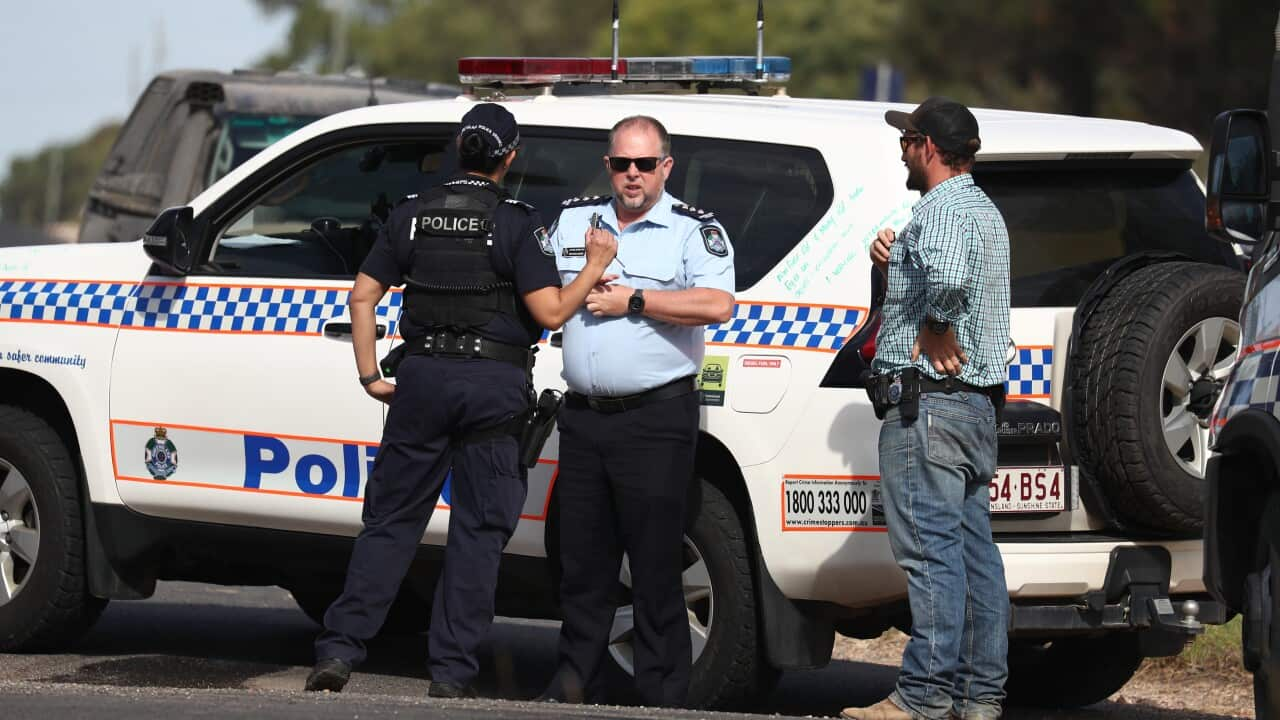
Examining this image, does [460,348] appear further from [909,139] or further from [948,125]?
[948,125]

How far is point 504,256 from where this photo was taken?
18.5 feet

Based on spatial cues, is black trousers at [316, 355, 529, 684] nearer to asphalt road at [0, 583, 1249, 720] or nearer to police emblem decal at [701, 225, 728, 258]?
asphalt road at [0, 583, 1249, 720]

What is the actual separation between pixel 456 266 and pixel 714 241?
741 millimetres

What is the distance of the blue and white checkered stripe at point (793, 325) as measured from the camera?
5.44 m

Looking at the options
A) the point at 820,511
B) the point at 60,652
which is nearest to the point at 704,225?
the point at 820,511

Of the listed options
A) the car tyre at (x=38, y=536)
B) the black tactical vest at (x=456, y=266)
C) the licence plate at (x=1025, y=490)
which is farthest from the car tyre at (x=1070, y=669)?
the car tyre at (x=38, y=536)

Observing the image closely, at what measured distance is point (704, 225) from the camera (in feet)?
18.2

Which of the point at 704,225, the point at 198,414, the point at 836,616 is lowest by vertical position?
the point at 836,616

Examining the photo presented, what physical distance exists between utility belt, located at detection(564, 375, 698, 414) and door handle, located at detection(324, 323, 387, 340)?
0.81m

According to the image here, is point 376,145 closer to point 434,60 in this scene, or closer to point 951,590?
point 951,590

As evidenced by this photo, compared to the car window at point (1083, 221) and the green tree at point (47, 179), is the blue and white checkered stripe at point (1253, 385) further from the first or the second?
the green tree at point (47, 179)

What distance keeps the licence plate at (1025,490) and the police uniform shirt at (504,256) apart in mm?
1341

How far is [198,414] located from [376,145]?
40.6 inches

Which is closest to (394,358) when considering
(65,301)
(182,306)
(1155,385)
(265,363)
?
(265,363)
